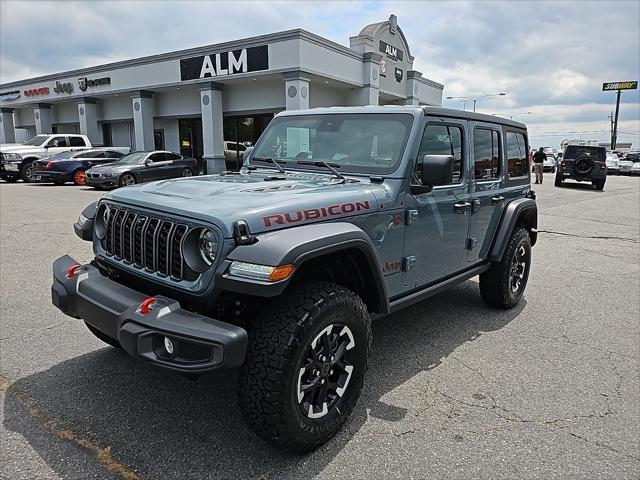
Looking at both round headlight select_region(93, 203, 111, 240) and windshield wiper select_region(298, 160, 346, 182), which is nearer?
round headlight select_region(93, 203, 111, 240)

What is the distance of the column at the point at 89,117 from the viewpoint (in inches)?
1133

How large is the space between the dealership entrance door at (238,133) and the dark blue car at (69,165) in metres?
6.68

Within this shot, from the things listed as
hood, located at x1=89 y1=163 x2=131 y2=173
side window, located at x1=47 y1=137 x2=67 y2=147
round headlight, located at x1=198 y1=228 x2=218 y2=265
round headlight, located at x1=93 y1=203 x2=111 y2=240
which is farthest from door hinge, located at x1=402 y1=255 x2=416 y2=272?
side window, located at x1=47 y1=137 x2=67 y2=147

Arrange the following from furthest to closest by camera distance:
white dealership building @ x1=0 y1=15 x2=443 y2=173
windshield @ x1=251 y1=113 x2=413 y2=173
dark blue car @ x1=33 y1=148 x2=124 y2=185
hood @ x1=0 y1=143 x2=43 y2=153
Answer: white dealership building @ x1=0 y1=15 x2=443 y2=173 < hood @ x1=0 y1=143 x2=43 y2=153 < dark blue car @ x1=33 y1=148 x2=124 y2=185 < windshield @ x1=251 y1=113 x2=413 y2=173

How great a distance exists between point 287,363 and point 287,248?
57 cm

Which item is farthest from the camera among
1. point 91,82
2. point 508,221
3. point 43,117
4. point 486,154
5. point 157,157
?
point 43,117

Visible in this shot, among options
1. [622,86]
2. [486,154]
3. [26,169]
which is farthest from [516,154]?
[622,86]

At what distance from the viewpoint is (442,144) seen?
397 cm

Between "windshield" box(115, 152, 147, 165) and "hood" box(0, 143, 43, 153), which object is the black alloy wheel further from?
"hood" box(0, 143, 43, 153)

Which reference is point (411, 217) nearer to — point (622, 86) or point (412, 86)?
point (412, 86)

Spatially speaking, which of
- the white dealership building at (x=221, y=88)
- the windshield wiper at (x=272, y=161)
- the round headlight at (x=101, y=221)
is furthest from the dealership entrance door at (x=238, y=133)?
the round headlight at (x=101, y=221)

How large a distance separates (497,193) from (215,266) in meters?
3.26

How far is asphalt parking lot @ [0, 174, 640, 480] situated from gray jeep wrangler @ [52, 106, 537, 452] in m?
0.35

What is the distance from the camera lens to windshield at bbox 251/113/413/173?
3.62m
